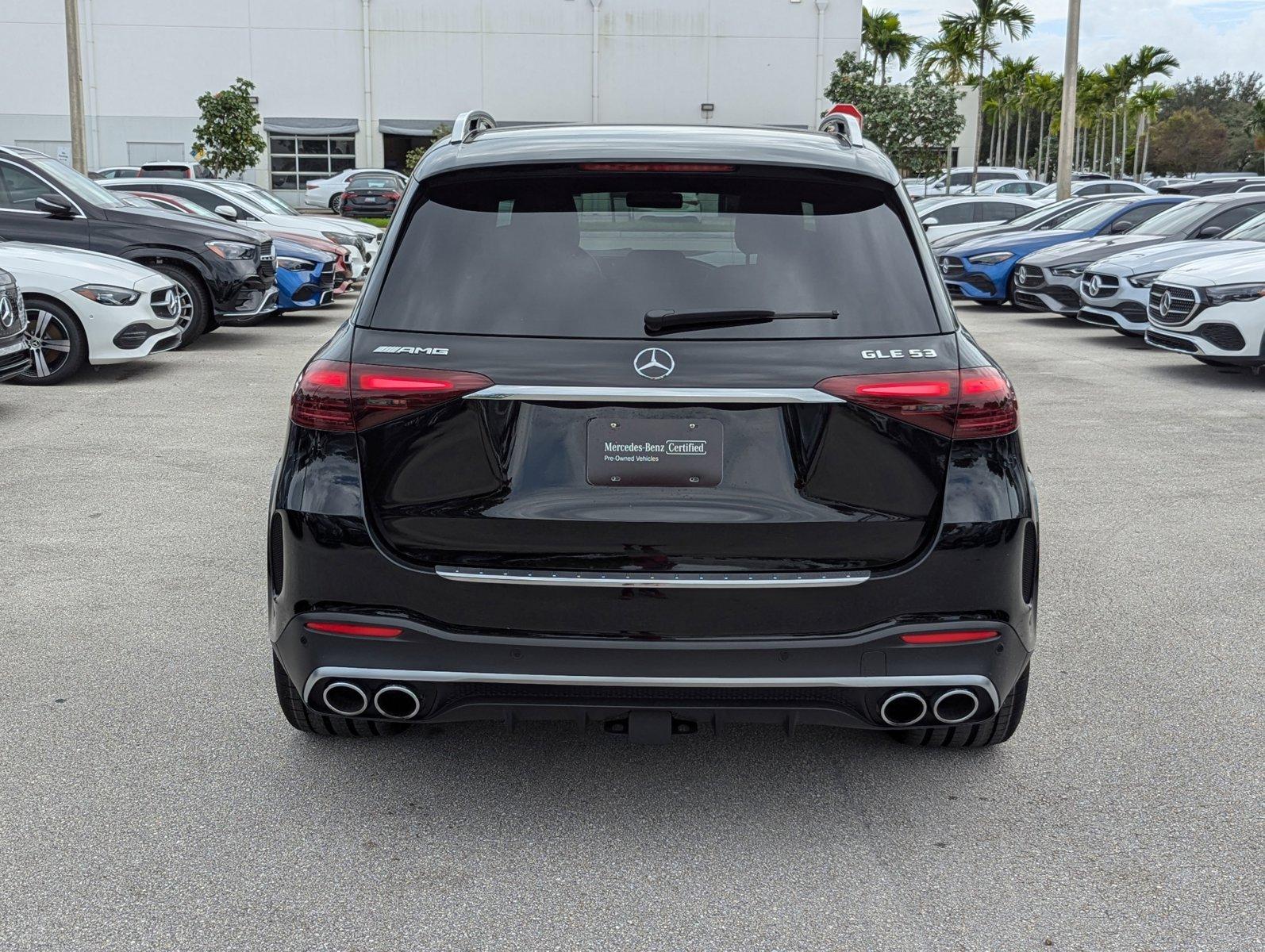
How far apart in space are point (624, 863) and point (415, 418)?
119 centimetres

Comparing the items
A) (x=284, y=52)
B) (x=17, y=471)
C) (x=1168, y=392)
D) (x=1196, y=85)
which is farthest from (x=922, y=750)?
(x=1196, y=85)

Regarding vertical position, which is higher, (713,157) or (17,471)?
(713,157)

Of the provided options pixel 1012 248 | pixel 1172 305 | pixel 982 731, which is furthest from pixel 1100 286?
pixel 982 731

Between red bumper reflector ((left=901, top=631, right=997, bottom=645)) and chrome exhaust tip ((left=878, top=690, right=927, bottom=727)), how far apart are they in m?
0.13

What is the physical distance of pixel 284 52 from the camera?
53156mm

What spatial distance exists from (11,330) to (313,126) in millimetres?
47124

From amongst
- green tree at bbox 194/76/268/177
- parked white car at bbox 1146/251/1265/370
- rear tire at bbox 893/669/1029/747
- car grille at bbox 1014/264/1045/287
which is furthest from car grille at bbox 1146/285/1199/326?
green tree at bbox 194/76/268/177

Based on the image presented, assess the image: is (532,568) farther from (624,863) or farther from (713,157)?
(713,157)

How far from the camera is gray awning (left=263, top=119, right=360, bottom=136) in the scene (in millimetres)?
53656

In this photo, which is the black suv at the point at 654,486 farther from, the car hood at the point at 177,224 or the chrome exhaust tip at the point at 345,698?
the car hood at the point at 177,224

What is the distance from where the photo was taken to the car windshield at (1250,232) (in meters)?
14.1

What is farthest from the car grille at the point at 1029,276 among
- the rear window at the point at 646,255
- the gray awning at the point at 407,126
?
the gray awning at the point at 407,126

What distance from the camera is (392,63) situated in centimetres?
5328

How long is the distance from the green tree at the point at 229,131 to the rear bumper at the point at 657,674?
4640 cm
